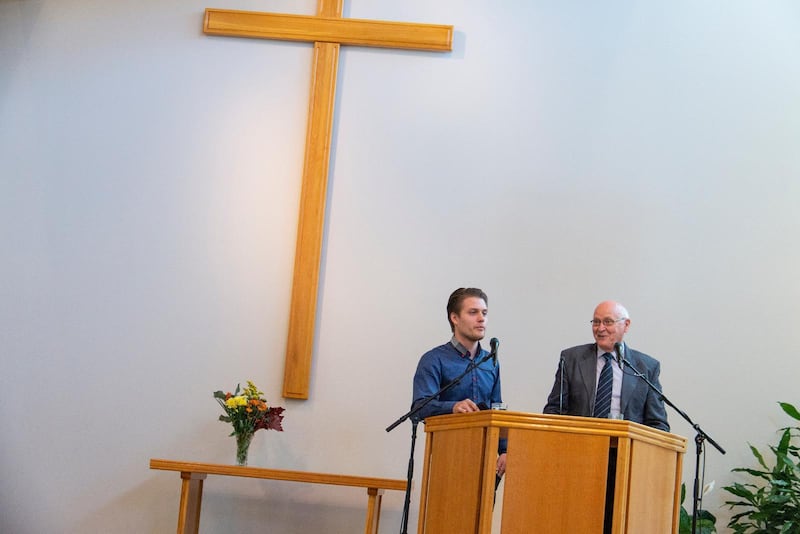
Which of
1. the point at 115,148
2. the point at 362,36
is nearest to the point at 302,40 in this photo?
the point at 362,36

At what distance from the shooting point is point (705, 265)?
549cm

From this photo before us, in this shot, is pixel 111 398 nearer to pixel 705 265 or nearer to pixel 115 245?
pixel 115 245

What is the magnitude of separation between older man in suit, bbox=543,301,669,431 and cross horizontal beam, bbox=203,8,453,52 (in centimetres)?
204

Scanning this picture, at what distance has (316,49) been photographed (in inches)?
227

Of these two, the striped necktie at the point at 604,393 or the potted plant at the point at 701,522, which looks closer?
the striped necktie at the point at 604,393

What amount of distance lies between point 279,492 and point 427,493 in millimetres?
1731

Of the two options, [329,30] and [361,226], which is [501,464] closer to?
[361,226]

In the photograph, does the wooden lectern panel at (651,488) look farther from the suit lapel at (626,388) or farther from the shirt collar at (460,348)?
the shirt collar at (460,348)

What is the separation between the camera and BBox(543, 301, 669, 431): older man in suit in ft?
14.2

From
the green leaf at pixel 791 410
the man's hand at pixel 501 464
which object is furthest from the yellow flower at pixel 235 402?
the green leaf at pixel 791 410

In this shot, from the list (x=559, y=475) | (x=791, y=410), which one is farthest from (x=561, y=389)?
(x=791, y=410)

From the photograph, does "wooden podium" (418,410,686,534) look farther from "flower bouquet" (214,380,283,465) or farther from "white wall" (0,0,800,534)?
"white wall" (0,0,800,534)

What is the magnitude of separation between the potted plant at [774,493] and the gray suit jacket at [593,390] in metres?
0.98

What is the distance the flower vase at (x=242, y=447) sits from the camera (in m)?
5.07
